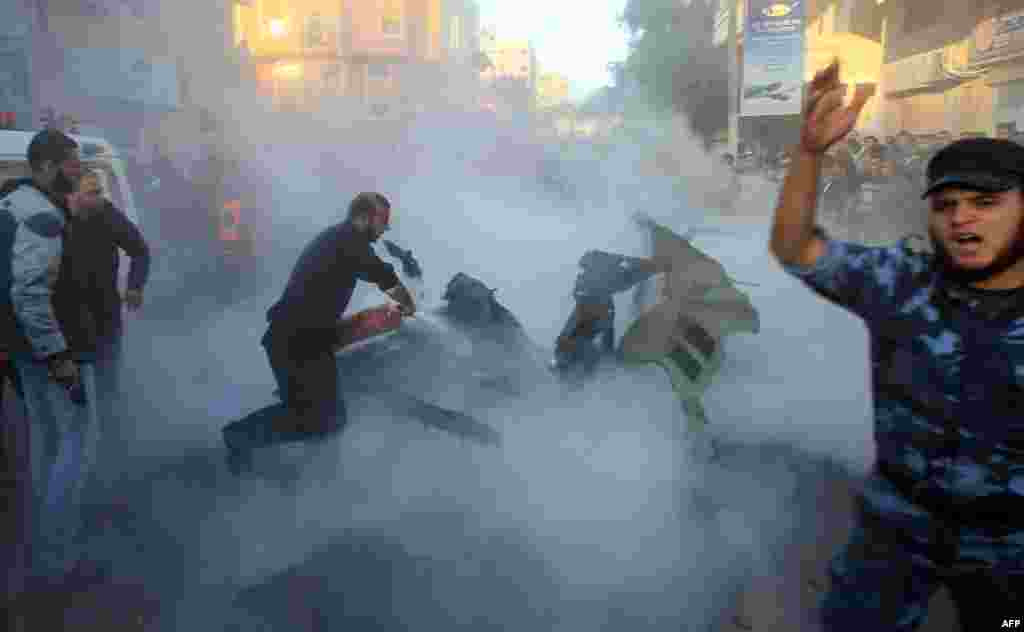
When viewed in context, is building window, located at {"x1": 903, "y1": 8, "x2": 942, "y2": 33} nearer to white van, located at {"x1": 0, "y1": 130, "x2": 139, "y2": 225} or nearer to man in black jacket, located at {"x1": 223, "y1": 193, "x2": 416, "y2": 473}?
white van, located at {"x1": 0, "y1": 130, "x2": 139, "y2": 225}

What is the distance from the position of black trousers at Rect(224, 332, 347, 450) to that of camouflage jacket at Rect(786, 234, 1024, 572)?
91.7 inches

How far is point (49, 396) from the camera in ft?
9.62

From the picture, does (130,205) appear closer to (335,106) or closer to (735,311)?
(735,311)

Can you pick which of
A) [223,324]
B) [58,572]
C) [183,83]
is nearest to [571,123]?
[223,324]

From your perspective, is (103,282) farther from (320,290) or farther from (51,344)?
(320,290)

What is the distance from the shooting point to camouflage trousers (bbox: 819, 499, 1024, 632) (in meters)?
1.50

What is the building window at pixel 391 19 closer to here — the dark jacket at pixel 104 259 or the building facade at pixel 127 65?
the building facade at pixel 127 65

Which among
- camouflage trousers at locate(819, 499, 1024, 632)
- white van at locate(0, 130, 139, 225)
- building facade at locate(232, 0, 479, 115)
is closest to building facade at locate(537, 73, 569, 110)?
building facade at locate(232, 0, 479, 115)

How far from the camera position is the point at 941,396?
1485 mm

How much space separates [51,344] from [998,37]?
16.4 m

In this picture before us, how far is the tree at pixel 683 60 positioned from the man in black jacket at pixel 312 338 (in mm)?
23806

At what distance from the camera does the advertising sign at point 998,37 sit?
13484 millimetres

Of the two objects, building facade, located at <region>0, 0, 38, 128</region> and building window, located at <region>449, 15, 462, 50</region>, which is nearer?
building facade, located at <region>0, 0, 38, 128</region>

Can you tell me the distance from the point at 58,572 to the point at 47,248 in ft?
3.80
